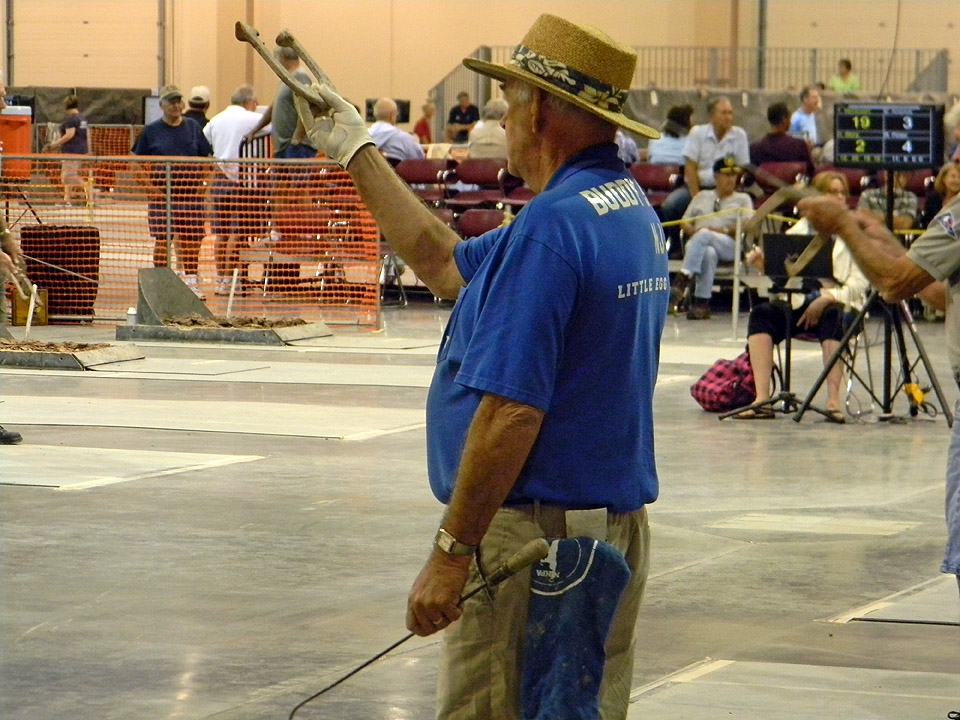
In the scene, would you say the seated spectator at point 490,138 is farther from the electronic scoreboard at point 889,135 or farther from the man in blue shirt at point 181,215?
the electronic scoreboard at point 889,135

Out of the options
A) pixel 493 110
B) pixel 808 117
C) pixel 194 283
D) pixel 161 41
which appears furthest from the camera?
pixel 161 41

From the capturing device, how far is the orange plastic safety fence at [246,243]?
687 inches

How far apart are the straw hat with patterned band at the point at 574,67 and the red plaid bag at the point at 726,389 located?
8.34 metres

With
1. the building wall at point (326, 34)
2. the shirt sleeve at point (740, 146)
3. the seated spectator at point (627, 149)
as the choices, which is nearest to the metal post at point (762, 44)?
the building wall at point (326, 34)

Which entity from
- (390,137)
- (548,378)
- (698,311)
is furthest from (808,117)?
(548,378)

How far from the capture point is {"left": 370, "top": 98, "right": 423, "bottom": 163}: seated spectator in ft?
67.6

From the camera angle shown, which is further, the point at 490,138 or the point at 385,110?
the point at 490,138

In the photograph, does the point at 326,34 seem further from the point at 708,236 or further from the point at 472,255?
the point at 472,255

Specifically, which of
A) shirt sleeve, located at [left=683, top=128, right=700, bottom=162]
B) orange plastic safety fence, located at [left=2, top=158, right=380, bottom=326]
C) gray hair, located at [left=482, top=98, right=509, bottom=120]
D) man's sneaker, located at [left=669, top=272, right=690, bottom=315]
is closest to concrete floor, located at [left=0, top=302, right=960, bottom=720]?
orange plastic safety fence, located at [left=2, top=158, right=380, bottom=326]

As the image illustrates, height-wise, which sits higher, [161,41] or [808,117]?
Answer: [161,41]

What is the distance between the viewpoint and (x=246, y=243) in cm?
1789

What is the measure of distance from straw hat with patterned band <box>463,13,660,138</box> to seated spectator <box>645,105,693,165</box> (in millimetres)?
17038

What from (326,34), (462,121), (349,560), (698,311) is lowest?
(349,560)

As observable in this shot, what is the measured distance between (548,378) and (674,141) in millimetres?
17705
